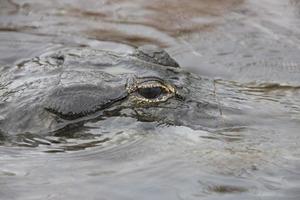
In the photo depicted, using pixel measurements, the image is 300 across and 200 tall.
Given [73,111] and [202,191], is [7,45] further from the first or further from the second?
[202,191]

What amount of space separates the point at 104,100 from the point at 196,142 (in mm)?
735

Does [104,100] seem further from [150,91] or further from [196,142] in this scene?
[196,142]

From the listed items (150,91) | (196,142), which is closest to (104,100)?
(150,91)

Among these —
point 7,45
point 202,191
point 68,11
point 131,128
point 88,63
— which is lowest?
point 202,191

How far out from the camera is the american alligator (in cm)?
436

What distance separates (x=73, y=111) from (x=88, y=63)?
513 millimetres

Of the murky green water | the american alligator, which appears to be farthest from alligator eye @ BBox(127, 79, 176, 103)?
the murky green water

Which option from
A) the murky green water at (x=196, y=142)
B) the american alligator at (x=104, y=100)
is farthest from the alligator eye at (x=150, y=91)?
the murky green water at (x=196, y=142)

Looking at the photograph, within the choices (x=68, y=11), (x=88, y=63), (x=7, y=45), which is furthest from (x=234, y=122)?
(x=68, y=11)

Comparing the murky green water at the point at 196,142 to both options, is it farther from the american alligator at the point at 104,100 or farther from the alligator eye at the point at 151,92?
the alligator eye at the point at 151,92

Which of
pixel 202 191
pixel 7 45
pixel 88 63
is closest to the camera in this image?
pixel 202 191

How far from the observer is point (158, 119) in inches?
171

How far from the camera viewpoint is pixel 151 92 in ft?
14.5

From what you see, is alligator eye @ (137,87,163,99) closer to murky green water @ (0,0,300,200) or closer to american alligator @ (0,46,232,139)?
american alligator @ (0,46,232,139)
